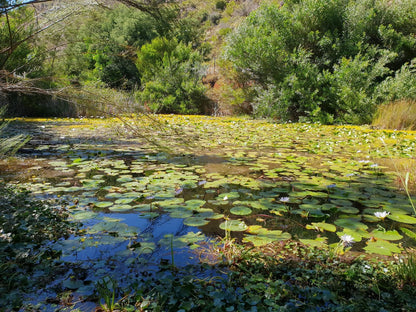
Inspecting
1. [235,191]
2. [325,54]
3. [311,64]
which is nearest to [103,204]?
[235,191]

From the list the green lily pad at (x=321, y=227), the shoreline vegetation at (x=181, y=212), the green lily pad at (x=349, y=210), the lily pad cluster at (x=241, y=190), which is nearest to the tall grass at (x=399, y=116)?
the shoreline vegetation at (x=181, y=212)

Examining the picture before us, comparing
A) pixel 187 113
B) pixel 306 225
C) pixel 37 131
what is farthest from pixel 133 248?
pixel 187 113

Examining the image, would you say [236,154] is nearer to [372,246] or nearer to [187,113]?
[372,246]

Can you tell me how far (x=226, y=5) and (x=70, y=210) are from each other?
90.0ft

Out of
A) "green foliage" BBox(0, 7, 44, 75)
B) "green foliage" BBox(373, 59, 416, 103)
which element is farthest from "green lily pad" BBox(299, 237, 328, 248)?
"green foliage" BBox(373, 59, 416, 103)

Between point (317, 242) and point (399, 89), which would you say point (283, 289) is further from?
point (399, 89)

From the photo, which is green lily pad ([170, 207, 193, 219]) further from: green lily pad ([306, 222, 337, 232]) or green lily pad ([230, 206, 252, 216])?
green lily pad ([306, 222, 337, 232])

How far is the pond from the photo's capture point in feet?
4.95

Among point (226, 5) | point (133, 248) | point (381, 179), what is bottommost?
point (381, 179)

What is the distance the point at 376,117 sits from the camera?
6.75 metres

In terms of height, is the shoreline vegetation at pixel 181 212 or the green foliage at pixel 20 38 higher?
the green foliage at pixel 20 38

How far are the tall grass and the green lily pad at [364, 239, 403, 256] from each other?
18.4 feet

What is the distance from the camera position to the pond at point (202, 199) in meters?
1.51

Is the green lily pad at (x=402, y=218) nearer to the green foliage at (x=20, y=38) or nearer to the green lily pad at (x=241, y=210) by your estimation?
the green lily pad at (x=241, y=210)
